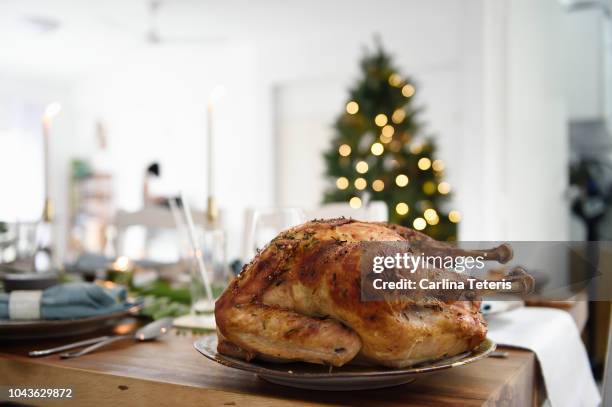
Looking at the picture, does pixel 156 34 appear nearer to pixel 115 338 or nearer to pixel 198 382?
pixel 115 338

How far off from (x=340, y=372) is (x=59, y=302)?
58 cm

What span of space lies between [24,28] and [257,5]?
2387 millimetres

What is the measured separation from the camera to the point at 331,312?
0.60 metres

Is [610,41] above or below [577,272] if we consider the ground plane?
above

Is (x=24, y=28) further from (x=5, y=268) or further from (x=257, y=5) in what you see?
(x=5, y=268)

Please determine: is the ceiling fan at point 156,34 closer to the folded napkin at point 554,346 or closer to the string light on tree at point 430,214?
the string light on tree at point 430,214

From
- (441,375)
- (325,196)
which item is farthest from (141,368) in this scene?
(325,196)

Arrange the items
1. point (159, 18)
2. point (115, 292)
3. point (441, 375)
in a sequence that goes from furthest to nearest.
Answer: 1. point (159, 18)
2. point (115, 292)
3. point (441, 375)

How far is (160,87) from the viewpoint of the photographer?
737 centimetres

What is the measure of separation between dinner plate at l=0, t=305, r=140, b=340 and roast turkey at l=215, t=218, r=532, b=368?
1.35ft

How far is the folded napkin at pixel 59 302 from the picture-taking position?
3.16 ft

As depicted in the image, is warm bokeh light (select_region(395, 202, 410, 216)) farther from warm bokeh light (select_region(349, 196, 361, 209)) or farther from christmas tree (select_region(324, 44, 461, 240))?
warm bokeh light (select_region(349, 196, 361, 209))

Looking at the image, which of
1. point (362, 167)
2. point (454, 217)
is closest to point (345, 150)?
point (362, 167)

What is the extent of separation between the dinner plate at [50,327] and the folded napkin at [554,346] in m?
0.65
